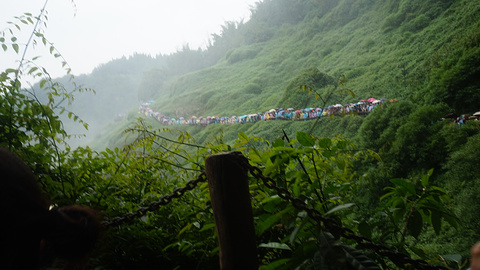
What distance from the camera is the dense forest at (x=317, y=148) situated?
997 millimetres

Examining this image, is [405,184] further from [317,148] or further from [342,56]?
[342,56]

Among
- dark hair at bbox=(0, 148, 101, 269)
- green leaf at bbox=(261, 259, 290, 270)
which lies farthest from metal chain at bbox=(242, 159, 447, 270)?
dark hair at bbox=(0, 148, 101, 269)

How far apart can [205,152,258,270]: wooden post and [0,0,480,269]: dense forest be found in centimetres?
7

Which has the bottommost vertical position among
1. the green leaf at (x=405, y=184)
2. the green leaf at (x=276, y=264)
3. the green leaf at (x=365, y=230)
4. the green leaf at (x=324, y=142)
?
the green leaf at (x=276, y=264)

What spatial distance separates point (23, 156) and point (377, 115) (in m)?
2.65

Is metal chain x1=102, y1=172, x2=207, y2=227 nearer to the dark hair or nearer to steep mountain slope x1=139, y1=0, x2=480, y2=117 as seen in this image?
the dark hair

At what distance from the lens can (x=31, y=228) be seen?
2.30 ft

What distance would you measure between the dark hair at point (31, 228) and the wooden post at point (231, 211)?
338 millimetres

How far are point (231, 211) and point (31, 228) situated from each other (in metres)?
0.46

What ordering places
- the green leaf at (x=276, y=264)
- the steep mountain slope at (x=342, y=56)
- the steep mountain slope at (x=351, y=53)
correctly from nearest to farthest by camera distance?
the green leaf at (x=276, y=264) < the steep mountain slope at (x=342, y=56) < the steep mountain slope at (x=351, y=53)

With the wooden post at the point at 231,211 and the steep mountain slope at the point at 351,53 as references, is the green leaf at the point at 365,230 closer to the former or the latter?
the wooden post at the point at 231,211

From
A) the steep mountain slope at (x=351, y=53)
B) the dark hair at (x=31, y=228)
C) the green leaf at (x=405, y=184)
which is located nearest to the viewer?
the dark hair at (x=31, y=228)

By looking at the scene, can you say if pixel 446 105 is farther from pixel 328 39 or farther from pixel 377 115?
pixel 328 39

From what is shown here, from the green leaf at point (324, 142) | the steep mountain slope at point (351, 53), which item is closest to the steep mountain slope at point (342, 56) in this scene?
the steep mountain slope at point (351, 53)
